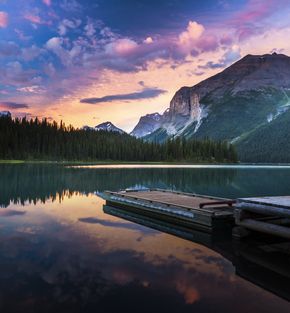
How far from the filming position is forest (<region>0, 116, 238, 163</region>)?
163m

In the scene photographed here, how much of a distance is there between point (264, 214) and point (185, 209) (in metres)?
4.70

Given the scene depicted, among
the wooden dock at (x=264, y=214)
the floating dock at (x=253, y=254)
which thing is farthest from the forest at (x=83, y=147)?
the wooden dock at (x=264, y=214)

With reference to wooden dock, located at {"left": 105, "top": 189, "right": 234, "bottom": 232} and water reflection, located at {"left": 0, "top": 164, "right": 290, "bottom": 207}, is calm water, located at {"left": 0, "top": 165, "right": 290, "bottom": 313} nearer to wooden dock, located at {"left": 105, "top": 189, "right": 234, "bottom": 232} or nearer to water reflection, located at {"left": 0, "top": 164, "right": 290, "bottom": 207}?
wooden dock, located at {"left": 105, "top": 189, "right": 234, "bottom": 232}

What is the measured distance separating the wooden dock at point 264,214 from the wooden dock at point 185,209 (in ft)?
4.49

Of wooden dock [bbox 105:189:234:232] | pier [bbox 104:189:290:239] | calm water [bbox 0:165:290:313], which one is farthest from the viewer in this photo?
wooden dock [bbox 105:189:234:232]

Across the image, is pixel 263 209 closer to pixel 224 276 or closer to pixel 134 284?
pixel 224 276

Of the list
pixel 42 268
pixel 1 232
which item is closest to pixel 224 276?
pixel 42 268

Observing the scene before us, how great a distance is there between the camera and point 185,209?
19.2 m

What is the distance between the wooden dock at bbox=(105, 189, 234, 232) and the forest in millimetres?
135743

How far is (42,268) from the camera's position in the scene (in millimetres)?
11523

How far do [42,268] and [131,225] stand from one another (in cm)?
801

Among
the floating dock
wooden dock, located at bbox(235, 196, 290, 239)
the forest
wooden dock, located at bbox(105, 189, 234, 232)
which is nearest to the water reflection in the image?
wooden dock, located at bbox(105, 189, 234, 232)

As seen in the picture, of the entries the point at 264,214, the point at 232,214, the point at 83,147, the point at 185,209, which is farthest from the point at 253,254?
the point at 83,147

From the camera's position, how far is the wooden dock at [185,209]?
57.4 ft
